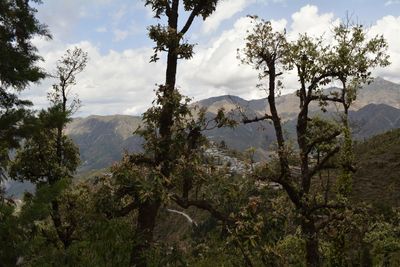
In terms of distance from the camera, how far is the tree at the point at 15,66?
13.0m

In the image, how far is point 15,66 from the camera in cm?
1622

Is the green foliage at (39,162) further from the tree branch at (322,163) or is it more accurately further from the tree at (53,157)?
the tree branch at (322,163)

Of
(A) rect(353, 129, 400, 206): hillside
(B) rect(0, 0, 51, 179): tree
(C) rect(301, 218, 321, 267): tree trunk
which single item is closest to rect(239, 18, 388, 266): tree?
(C) rect(301, 218, 321, 267): tree trunk

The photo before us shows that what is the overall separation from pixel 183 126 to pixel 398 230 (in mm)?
17462

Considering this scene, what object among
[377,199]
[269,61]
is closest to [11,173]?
[269,61]

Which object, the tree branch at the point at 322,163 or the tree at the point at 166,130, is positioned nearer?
the tree at the point at 166,130

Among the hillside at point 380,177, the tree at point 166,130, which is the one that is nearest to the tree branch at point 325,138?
the tree at point 166,130

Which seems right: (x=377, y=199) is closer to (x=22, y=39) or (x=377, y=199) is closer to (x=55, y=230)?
(x=55, y=230)

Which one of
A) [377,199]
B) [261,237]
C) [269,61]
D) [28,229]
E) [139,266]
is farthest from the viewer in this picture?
[377,199]

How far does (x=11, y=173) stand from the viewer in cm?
3028

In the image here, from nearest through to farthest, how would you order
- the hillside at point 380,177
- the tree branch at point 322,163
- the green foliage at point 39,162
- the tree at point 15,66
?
the tree at point 15,66 < the tree branch at point 322,163 < the green foliage at point 39,162 < the hillside at point 380,177

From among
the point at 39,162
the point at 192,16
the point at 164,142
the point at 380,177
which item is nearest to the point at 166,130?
the point at 164,142

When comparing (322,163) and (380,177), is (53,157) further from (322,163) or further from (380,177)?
(380,177)

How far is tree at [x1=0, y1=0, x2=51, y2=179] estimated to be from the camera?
1297 centimetres
